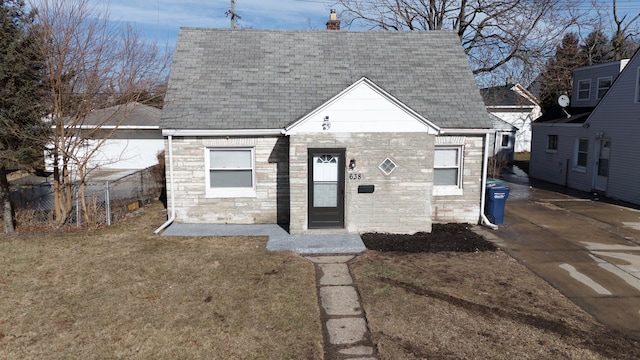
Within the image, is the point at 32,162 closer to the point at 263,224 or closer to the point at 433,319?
the point at 263,224

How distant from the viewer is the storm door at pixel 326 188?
1126 centimetres

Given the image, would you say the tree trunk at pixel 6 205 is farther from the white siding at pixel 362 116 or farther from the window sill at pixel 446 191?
the window sill at pixel 446 191

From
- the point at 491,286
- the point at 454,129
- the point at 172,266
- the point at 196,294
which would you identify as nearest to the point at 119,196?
the point at 172,266

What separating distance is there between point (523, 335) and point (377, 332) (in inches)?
85.0

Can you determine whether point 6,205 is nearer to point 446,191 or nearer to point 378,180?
point 378,180

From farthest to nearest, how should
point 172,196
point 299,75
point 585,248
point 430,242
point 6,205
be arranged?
1. point 299,75
2. point 172,196
3. point 6,205
4. point 430,242
5. point 585,248

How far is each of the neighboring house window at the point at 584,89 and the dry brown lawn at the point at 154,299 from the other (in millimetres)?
19392

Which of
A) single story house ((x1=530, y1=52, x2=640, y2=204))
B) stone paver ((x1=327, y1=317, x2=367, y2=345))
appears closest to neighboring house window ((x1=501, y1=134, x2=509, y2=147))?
single story house ((x1=530, y1=52, x2=640, y2=204))

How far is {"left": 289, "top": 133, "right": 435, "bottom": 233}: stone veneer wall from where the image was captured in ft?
36.6

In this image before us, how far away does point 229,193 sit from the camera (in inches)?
Answer: 490

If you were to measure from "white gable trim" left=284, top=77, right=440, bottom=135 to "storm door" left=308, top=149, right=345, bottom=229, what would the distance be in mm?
705

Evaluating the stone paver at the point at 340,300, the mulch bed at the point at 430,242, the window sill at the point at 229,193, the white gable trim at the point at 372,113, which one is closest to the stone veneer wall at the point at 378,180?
the white gable trim at the point at 372,113

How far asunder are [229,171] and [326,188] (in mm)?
3031

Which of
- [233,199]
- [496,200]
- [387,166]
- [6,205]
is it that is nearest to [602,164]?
[496,200]
